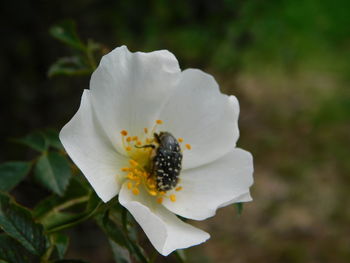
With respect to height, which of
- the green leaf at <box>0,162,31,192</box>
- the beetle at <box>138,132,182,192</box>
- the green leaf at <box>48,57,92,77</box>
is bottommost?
the green leaf at <box>0,162,31,192</box>

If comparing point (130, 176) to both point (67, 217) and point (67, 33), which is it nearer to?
point (67, 217)

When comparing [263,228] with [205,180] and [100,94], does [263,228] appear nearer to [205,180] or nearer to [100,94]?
[205,180]

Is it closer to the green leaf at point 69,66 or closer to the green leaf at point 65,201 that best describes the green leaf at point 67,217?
the green leaf at point 65,201

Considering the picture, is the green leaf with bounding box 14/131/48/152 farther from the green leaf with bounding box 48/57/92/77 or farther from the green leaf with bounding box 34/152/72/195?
the green leaf with bounding box 48/57/92/77

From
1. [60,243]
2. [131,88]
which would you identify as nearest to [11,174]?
[60,243]

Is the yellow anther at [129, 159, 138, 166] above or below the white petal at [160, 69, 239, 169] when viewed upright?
below

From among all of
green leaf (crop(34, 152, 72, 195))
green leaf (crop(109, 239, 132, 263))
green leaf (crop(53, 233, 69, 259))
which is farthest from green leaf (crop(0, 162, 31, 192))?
green leaf (crop(109, 239, 132, 263))
